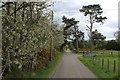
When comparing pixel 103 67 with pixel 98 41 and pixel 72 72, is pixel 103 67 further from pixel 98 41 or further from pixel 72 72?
pixel 98 41

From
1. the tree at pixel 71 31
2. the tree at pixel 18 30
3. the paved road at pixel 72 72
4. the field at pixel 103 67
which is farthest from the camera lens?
the tree at pixel 71 31

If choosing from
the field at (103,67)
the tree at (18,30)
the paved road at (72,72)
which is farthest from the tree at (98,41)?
the tree at (18,30)

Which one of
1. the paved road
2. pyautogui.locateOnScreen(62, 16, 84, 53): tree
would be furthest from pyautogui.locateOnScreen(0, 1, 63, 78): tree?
pyautogui.locateOnScreen(62, 16, 84, 53): tree

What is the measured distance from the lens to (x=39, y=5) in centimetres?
2231

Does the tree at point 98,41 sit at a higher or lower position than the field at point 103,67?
lower

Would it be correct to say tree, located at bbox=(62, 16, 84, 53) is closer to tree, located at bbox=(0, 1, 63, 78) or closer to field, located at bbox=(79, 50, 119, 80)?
field, located at bbox=(79, 50, 119, 80)

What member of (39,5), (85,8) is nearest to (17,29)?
(39,5)

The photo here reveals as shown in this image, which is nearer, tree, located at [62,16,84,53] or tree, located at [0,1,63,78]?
tree, located at [0,1,63,78]

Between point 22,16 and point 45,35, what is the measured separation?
6.17m

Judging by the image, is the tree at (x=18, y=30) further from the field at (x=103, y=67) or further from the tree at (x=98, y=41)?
the tree at (x=98, y=41)

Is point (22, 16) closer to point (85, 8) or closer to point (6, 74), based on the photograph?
point (6, 74)

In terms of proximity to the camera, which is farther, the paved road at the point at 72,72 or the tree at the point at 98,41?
the tree at the point at 98,41

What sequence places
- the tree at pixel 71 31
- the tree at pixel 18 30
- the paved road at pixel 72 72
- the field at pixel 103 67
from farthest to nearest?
1. the tree at pixel 71 31
2. the paved road at pixel 72 72
3. the field at pixel 103 67
4. the tree at pixel 18 30

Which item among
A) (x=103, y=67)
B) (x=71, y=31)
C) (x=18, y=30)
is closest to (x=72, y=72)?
(x=103, y=67)
